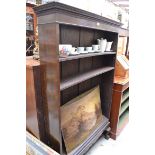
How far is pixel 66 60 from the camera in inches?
48.4

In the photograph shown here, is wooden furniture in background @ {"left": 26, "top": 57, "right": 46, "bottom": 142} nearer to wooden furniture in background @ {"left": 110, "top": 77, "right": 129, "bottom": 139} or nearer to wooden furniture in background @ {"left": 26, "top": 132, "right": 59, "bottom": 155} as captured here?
wooden furniture in background @ {"left": 26, "top": 132, "right": 59, "bottom": 155}

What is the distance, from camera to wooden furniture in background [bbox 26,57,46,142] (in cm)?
124

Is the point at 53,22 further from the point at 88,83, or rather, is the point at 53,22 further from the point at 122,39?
the point at 122,39

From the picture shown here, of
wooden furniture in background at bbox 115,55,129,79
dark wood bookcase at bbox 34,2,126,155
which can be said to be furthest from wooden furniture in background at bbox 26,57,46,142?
wooden furniture in background at bbox 115,55,129,79

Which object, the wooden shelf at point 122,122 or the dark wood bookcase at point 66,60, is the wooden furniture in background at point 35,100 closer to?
the dark wood bookcase at point 66,60

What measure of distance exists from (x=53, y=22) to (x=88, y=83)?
3.71 ft

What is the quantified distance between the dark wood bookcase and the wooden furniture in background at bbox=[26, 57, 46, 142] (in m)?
0.06

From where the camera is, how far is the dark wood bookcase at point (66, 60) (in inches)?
41.3

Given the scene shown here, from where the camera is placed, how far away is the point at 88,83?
1975 mm

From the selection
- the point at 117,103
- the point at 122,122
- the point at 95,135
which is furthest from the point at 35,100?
the point at 122,122

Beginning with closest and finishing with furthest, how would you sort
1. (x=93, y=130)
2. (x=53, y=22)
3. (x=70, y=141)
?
(x=53, y=22), (x=70, y=141), (x=93, y=130)

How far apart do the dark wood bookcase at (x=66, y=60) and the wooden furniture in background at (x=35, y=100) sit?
6cm

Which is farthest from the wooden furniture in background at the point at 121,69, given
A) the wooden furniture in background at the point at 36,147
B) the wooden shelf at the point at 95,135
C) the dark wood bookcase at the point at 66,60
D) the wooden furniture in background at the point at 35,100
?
the wooden furniture in background at the point at 36,147
